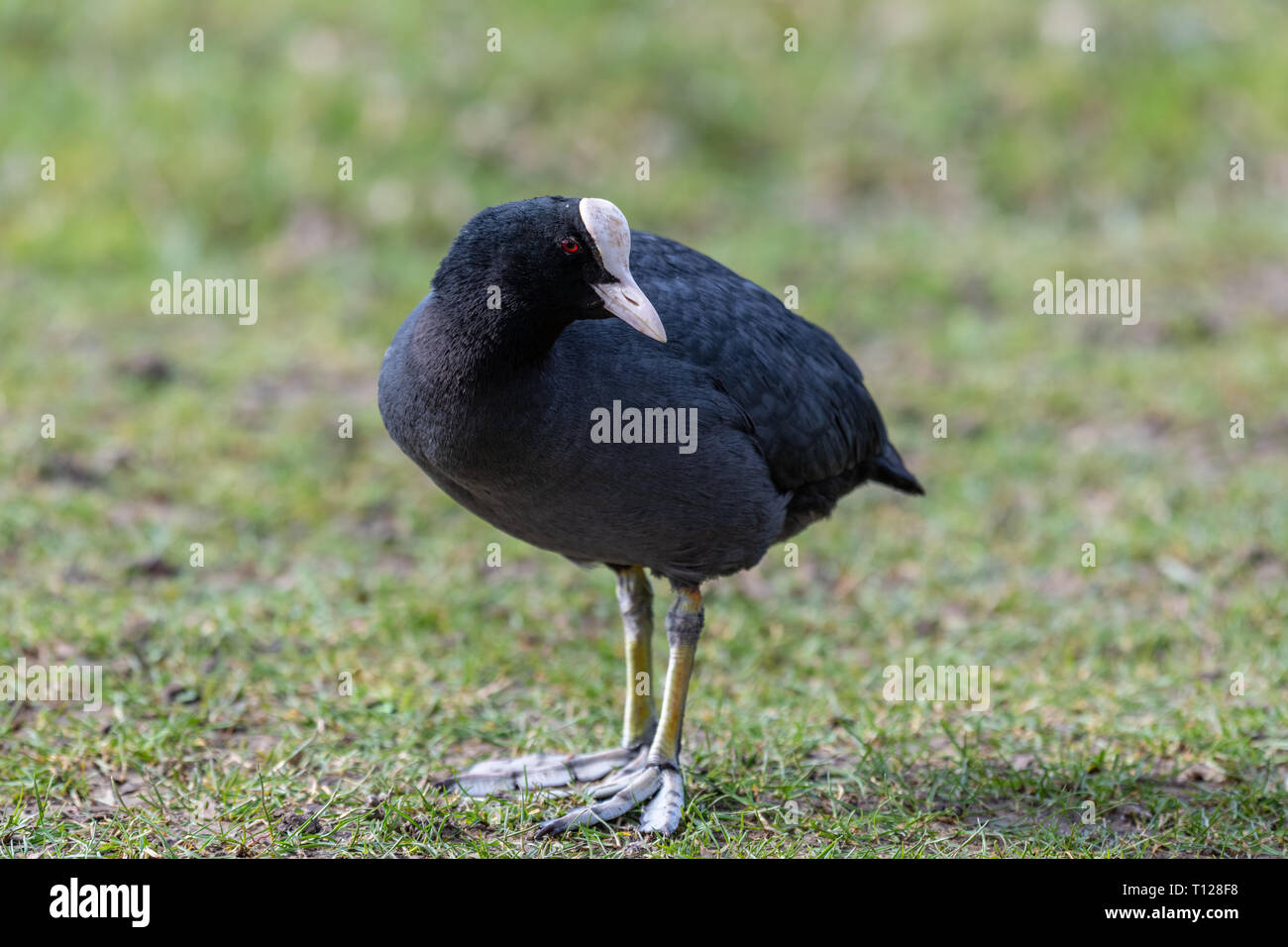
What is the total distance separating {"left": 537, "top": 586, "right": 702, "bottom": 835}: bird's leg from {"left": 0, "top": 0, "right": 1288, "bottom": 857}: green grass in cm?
7

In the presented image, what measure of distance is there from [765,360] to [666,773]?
1.16m

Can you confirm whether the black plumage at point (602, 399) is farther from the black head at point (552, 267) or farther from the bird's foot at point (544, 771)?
the bird's foot at point (544, 771)

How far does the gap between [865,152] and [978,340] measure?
250 cm

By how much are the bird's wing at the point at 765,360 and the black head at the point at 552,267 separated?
325 millimetres

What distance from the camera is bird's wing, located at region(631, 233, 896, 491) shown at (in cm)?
373

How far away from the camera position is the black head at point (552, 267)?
3.32m

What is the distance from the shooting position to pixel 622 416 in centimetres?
345
